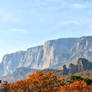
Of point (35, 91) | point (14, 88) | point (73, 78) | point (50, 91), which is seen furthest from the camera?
point (73, 78)

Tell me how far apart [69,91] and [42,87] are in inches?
1624

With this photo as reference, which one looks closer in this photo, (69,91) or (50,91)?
(69,91)

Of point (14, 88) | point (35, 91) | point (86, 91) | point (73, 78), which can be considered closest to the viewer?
point (86, 91)

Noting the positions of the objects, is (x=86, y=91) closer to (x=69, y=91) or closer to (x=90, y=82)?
(x=69, y=91)

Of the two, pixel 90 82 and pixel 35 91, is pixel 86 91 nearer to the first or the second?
pixel 35 91

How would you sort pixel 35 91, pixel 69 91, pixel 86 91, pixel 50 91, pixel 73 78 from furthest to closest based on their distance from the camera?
pixel 73 78 → pixel 35 91 → pixel 50 91 → pixel 69 91 → pixel 86 91

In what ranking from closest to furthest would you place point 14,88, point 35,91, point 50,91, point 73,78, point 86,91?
point 86,91 < point 50,91 < point 35,91 < point 14,88 < point 73,78

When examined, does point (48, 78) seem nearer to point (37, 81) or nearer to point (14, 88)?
point (37, 81)

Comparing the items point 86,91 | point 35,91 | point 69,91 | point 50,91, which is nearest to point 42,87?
point 35,91

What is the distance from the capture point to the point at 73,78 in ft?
519

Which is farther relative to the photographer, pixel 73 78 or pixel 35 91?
pixel 73 78

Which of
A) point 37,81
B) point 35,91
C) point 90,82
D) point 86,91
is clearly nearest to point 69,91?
point 86,91

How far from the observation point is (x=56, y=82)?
131 meters

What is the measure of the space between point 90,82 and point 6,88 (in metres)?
47.0
